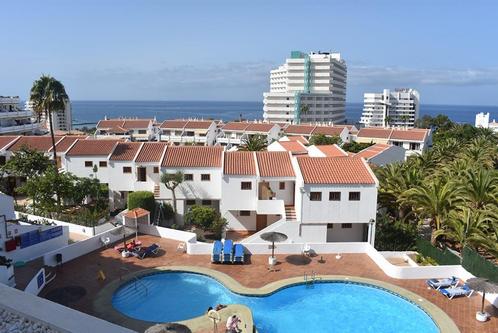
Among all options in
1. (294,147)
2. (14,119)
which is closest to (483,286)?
(294,147)

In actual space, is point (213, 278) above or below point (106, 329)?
below

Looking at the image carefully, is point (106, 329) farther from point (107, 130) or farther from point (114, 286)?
point (107, 130)

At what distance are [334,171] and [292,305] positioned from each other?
14379mm

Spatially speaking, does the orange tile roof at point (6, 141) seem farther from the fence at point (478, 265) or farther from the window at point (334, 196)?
the fence at point (478, 265)

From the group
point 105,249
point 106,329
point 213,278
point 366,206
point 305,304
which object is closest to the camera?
point 106,329

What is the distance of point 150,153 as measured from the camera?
46219 millimetres

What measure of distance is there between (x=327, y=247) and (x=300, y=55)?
157795 millimetres

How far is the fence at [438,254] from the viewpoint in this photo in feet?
91.1

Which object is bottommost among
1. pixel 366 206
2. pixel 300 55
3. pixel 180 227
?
pixel 180 227

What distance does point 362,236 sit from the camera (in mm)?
36219

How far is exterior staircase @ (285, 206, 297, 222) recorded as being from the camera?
35.6 metres

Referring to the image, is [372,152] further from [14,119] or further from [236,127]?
[14,119]

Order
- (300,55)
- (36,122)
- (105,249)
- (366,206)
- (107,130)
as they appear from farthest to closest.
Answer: (300,55) → (107,130) → (36,122) → (366,206) → (105,249)

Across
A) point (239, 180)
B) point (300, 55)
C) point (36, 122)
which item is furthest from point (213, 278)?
point (300, 55)
